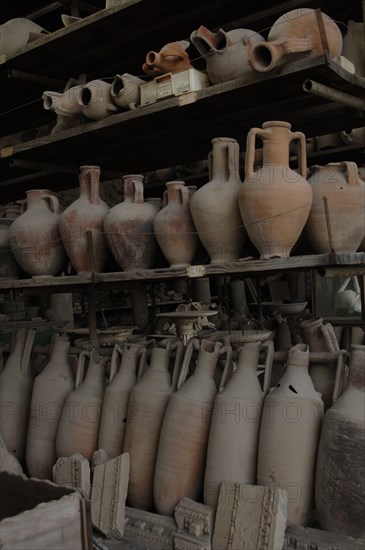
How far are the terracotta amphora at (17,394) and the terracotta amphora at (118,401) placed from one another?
1.71 feet

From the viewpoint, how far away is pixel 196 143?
3184 millimetres

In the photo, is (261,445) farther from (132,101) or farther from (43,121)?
(43,121)

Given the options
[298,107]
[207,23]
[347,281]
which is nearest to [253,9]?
[207,23]

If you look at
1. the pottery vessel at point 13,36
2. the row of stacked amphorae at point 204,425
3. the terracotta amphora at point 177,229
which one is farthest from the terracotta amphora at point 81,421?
the pottery vessel at point 13,36

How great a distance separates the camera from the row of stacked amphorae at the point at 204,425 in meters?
1.90

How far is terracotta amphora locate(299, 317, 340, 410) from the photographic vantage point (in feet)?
7.07

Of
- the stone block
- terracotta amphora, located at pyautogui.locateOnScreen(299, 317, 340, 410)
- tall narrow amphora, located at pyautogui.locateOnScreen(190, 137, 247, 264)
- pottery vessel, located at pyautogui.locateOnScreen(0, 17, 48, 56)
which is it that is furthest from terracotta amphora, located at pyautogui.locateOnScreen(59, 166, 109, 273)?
pottery vessel, located at pyautogui.locateOnScreen(0, 17, 48, 56)

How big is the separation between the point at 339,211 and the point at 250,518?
→ 1.13 meters

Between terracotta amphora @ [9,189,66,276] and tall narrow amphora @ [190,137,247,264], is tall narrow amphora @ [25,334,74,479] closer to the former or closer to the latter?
terracotta amphora @ [9,189,66,276]

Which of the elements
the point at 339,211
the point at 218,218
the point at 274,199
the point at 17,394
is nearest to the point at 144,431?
the point at 17,394

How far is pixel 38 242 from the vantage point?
2.86 m

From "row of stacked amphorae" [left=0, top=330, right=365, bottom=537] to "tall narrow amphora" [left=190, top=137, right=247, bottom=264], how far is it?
1.31 ft

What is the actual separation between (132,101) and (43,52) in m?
0.86

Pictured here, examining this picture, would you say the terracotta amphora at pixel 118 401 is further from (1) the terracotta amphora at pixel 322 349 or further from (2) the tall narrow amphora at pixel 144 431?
(1) the terracotta amphora at pixel 322 349
